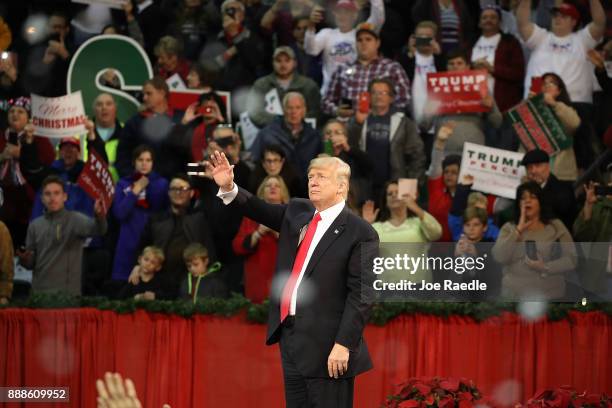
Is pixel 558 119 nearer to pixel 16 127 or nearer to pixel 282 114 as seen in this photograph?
pixel 282 114

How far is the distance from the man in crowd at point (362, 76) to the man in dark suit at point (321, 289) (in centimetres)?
439

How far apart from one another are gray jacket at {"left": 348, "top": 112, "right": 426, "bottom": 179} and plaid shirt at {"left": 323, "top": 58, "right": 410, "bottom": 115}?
29 cm

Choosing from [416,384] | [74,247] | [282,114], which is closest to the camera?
[416,384]

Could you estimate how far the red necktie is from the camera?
228 inches

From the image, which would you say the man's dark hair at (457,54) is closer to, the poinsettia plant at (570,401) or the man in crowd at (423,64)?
the man in crowd at (423,64)

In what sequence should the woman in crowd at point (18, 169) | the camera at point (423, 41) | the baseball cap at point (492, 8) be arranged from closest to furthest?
the woman in crowd at point (18, 169)
the camera at point (423, 41)
the baseball cap at point (492, 8)

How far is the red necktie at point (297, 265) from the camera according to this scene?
5781 millimetres

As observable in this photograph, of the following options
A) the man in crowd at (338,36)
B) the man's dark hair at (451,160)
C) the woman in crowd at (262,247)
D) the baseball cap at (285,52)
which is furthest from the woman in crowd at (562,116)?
the woman in crowd at (262,247)

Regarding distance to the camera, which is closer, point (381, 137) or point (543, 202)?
point (543, 202)

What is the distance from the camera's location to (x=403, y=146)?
32.2 ft

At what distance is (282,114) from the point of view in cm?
1023

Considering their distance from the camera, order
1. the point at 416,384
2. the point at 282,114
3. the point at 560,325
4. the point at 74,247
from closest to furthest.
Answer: the point at 416,384
the point at 560,325
the point at 74,247
the point at 282,114

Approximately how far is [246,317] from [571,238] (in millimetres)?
2631

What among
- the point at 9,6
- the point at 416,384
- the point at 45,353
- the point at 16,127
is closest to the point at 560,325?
the point at 416,384
